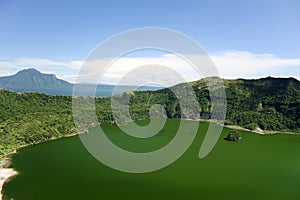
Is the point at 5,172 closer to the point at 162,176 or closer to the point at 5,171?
the point at 5,171

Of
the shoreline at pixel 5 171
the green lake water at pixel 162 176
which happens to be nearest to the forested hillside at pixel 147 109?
the shoreline at pixel 5 171

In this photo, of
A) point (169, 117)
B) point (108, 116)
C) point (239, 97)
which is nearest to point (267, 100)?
point (239, 97)

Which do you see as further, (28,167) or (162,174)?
(28,167)

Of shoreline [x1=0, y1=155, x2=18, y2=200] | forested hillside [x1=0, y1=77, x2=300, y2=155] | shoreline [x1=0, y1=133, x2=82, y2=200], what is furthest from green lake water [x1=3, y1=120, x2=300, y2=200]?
forested hillside [x1=0, y1=77, x2=300, y2=155]

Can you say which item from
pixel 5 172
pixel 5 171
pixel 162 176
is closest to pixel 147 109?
pixel 162 176

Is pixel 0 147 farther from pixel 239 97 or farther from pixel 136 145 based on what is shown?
pixel 239 97

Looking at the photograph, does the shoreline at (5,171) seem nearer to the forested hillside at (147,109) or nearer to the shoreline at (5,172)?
the shoreline at (5,172)
